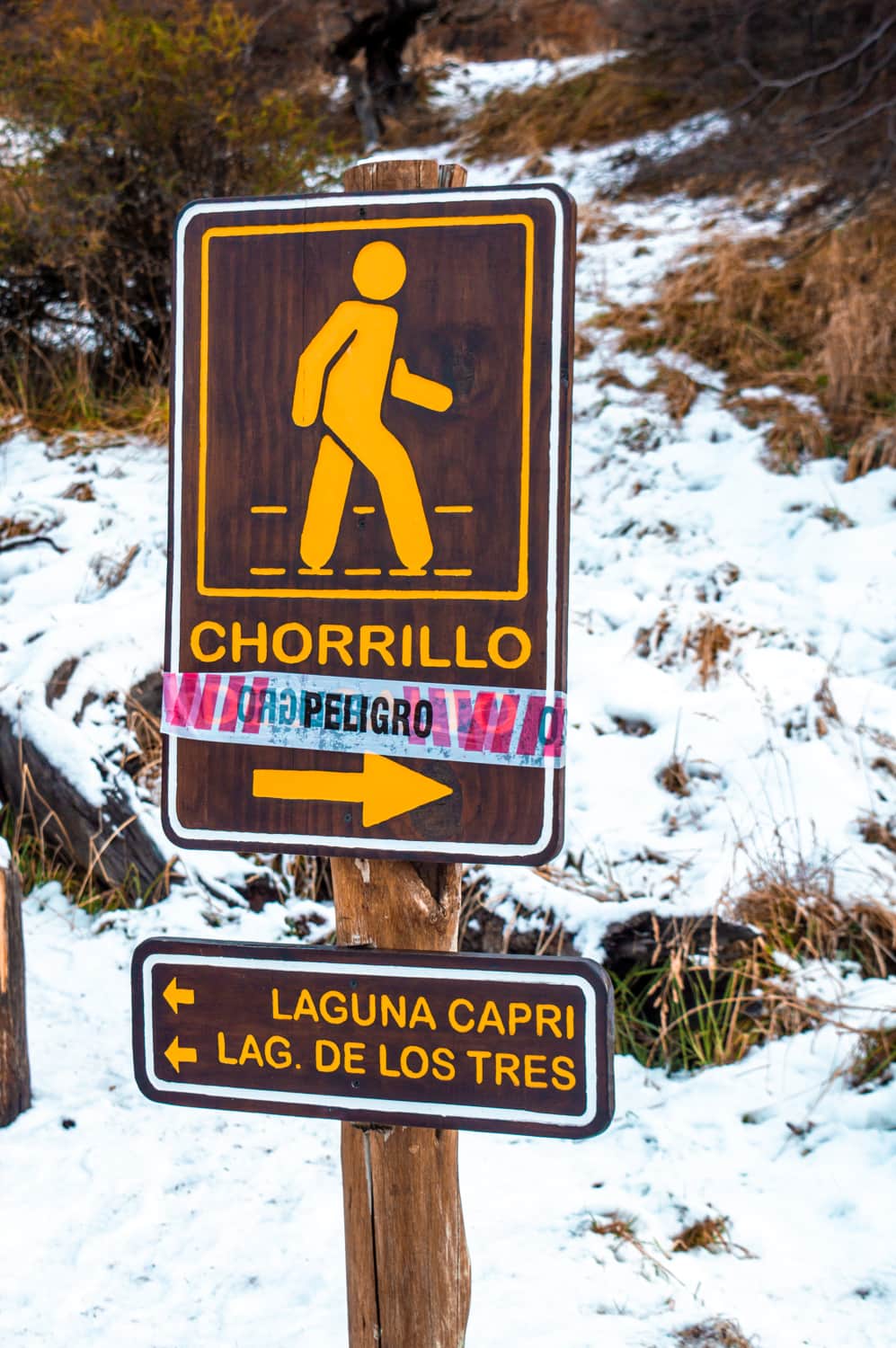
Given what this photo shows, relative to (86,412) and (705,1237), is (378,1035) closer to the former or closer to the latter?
(705,1237)

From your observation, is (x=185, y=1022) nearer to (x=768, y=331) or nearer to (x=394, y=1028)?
(x=394, y=1028)

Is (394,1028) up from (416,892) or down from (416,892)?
down

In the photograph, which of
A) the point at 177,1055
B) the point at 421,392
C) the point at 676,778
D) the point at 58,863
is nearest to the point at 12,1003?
the point at 58,863

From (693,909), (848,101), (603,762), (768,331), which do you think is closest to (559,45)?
(848,101)

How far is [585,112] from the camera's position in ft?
32.3

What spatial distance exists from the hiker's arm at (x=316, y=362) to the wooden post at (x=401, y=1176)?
21cm

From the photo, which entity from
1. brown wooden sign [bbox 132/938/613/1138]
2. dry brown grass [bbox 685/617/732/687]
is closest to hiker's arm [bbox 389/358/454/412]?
brown wooden sign [bbox 132/938/613/1138]

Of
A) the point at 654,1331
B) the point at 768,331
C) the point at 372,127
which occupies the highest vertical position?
the point at 372,127

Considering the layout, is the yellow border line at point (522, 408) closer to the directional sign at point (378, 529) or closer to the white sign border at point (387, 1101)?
the directional sign at point (378, 529)

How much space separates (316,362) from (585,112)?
9642mm

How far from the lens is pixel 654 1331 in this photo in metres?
2.26

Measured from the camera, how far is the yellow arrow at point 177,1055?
1.51 m

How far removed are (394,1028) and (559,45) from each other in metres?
12.5

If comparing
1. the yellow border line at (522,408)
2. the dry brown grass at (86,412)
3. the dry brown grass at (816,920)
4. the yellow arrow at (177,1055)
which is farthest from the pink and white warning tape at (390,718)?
the dry brown grass at (86,412)
